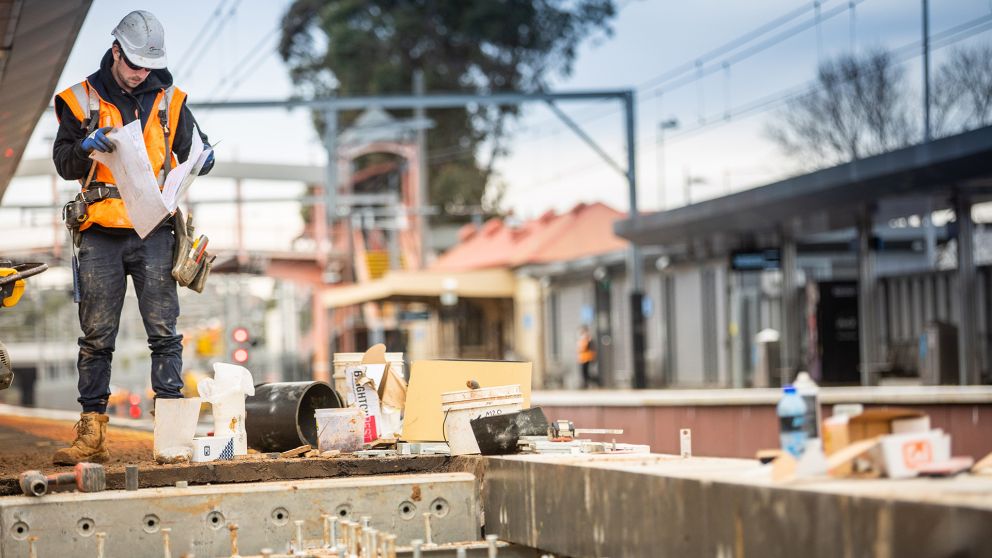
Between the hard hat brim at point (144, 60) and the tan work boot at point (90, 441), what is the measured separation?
1.73 metres

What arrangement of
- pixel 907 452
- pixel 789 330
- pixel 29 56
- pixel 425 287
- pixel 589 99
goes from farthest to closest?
pixel 425 287, pixel 589 99, pixel 789 330, pixel 29 56, pixel 907 452

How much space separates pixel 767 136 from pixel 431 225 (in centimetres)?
2194

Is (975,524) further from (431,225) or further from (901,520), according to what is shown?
(431,225)

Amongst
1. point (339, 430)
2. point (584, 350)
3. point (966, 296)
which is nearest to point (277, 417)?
point (339, 430)

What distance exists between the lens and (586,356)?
35.3 m

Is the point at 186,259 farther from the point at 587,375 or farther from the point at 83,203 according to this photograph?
the point at 587,375

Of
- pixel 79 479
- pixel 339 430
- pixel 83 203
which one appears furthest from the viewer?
pixel 339 430

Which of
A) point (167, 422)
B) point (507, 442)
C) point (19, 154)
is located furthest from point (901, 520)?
point (19, 154)

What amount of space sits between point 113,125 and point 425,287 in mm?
31711

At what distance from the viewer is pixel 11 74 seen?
1266 cm

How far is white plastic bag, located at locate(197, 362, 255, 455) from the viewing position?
7145mm

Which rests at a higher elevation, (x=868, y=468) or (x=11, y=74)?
(x=11, y=74)

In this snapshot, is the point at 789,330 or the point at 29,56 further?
the point at 789,330

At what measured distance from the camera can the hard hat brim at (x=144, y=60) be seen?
23.3ft
